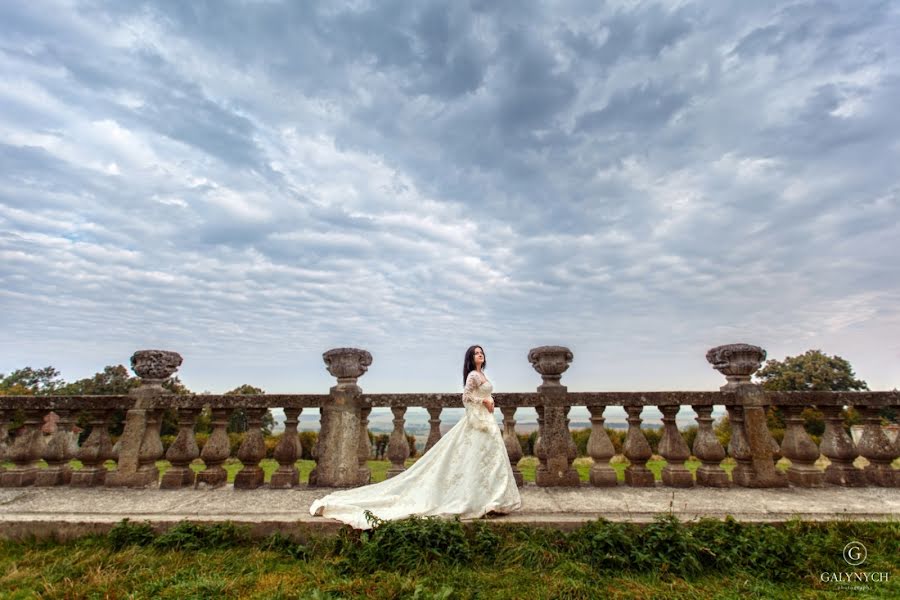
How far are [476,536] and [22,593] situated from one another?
11.2 ft

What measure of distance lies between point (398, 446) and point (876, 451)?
6.17 meters

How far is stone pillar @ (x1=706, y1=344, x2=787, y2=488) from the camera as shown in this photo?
17.3 feet

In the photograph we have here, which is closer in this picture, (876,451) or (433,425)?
(876,451)

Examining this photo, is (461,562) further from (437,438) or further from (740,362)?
(740,362)

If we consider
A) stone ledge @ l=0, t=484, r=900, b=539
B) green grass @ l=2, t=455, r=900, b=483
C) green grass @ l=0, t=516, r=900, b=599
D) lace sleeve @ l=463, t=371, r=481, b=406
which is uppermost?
lace sleeve @ l=463, t=371, r=481, b=406

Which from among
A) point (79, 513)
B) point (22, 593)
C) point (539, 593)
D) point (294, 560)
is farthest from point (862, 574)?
point (79, 513)

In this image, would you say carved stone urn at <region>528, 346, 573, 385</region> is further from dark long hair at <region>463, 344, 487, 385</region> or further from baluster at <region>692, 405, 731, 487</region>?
baluster at <region>692, 405, 731, 487</region>

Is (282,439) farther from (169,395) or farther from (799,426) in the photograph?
(799,426)

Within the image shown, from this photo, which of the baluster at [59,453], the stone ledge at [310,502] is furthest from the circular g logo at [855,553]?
the baluster at [59,453]

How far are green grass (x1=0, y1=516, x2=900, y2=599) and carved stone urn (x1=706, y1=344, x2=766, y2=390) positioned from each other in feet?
6.71

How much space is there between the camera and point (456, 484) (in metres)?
4.45

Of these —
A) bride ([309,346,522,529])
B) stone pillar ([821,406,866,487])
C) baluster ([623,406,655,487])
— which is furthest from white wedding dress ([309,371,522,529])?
stone pillar ([821,406,866,487])

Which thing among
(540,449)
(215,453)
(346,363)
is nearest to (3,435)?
(215,453)

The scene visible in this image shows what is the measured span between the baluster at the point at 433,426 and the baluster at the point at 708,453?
11.0 ft
